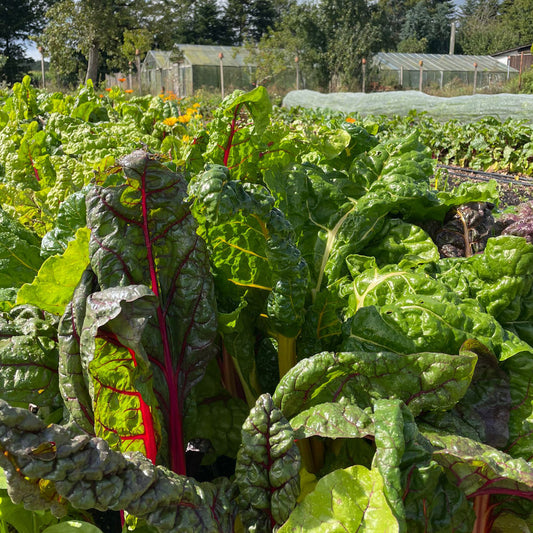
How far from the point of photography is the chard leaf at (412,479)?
3.47 feet

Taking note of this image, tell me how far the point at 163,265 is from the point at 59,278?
10.4 inches

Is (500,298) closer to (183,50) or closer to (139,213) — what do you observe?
(139,213)

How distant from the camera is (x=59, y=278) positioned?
136 cm

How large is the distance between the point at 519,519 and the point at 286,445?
73 cm

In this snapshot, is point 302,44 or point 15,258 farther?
point 302,44

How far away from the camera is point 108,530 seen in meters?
1.45

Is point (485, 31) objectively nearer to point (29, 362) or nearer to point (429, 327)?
point (429, 327)

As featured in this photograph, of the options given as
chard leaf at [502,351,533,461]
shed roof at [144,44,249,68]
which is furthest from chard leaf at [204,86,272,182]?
shed roof at [144,44,249,68]

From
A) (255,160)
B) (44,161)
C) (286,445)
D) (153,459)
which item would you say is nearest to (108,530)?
(153,459)

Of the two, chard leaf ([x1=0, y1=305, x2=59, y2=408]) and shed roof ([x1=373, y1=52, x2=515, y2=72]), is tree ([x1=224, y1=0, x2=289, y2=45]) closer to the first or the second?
shed roof ([x1=373, y1=52, x2=515, y2=72])

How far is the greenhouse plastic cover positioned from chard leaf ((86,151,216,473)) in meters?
16.0

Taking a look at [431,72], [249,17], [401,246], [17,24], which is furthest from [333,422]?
[249,17]

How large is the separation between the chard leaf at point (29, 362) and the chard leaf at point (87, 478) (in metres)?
0.37

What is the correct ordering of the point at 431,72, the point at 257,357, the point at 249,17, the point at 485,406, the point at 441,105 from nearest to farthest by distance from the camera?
the point at 485,406 → the point at 257,357 → the point at 441,105 → the point at 431,72 → the point at 249,17
